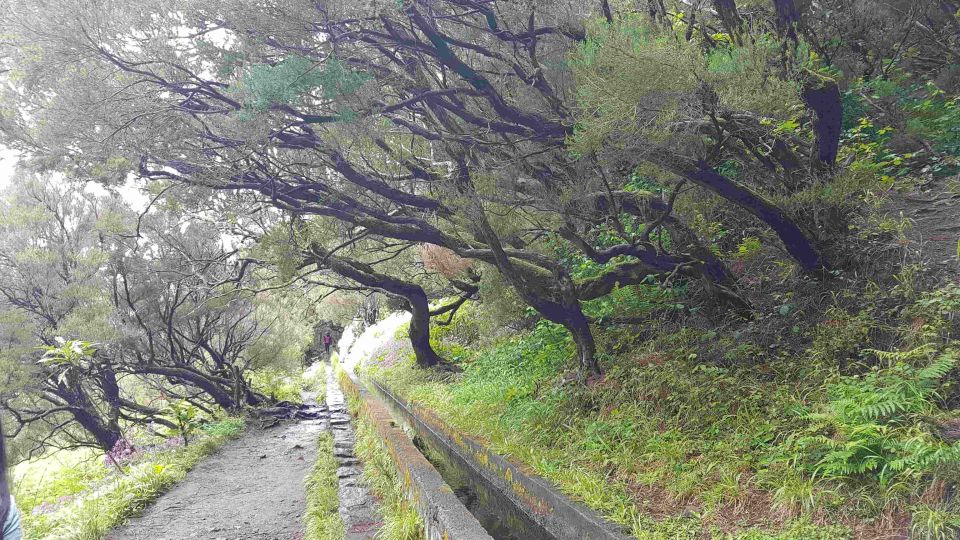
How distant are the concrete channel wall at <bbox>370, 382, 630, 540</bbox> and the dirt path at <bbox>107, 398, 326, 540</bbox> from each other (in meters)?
2.22

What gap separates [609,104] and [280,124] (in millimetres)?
3791

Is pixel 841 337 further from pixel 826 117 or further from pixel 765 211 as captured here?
pixel 826 117

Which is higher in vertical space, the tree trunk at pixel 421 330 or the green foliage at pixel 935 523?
the tree trunk at pixel 421 330

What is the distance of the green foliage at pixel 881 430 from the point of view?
363 centimetres

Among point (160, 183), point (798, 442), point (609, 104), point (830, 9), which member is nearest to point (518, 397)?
point (798, 442)

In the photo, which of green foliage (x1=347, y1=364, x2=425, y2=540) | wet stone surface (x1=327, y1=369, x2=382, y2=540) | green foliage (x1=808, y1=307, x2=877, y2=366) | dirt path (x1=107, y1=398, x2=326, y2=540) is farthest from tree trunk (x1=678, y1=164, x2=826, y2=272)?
dirt path (x1=107, y1=398, x2=326, y2=540)

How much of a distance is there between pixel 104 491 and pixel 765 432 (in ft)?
28.5

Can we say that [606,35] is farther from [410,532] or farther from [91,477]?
[91,477]

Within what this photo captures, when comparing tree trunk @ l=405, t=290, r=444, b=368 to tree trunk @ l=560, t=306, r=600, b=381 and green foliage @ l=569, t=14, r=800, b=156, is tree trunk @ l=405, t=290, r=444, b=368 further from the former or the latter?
green foliage @ l=569, t=14, r=800, b=156

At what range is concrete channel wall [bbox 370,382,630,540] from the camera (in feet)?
14.9

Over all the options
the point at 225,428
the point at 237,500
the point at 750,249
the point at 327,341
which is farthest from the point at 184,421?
the point at 327,341

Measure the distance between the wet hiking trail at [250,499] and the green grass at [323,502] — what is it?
0.11 metres

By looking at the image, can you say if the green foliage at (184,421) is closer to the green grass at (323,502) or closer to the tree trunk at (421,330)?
the green grass at (323,502)

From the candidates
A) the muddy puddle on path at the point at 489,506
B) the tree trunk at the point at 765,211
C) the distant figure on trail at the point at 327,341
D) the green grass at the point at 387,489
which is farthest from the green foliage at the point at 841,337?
the distant figure on trail at the point at 327,341
